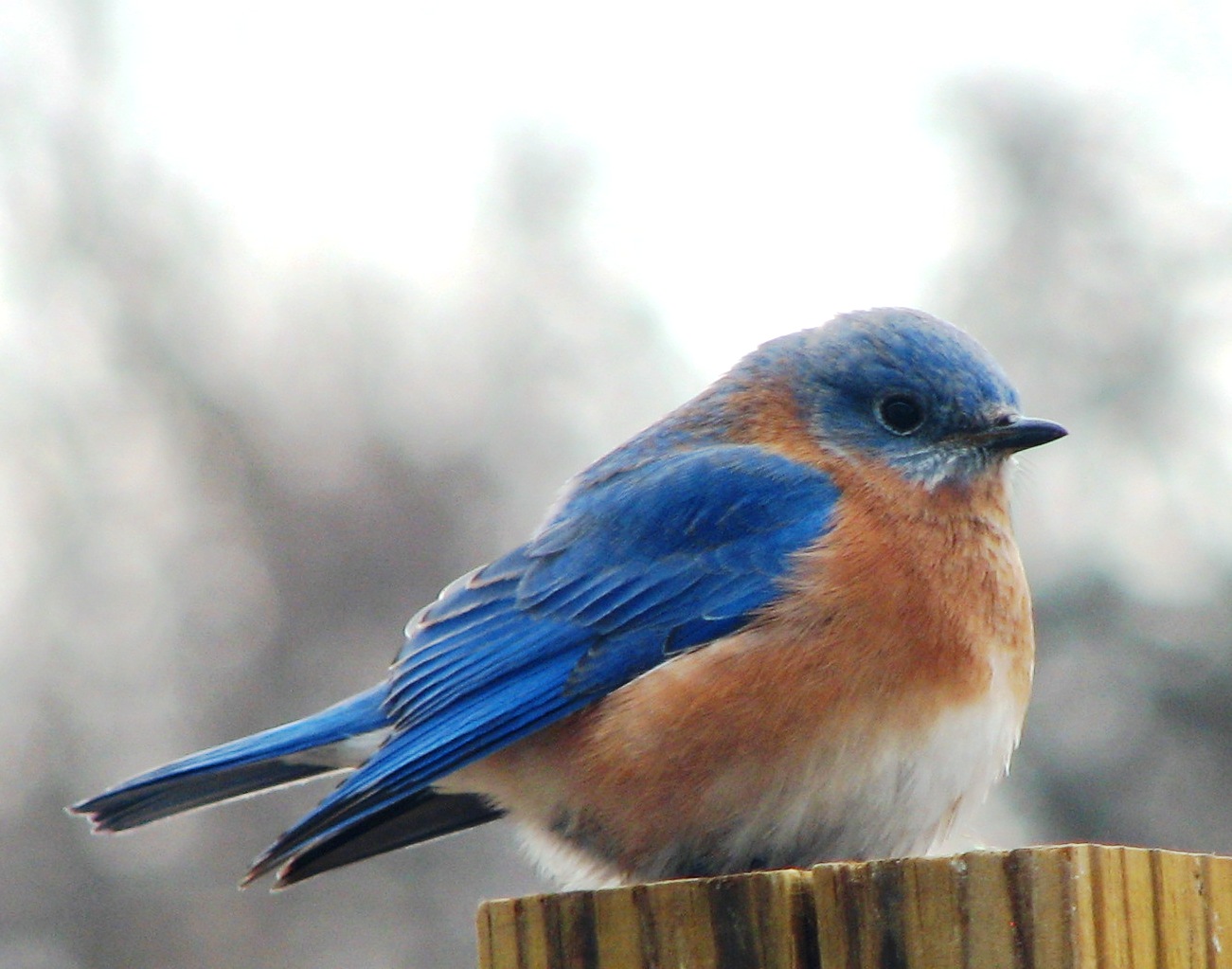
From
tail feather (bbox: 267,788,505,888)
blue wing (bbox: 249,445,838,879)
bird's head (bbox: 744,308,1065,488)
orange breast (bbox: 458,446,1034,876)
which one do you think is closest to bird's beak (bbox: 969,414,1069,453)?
bird's head (bbox: 744,308,1065,488)

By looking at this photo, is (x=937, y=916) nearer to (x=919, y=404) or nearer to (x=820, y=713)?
(x=820, y=713)

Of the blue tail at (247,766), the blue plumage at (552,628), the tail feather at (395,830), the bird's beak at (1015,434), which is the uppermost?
the bird's beak at (1015,434)

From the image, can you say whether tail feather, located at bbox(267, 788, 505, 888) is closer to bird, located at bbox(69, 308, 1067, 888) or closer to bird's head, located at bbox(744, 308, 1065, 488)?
bird, located at bbox(69, 308, 1067, 888)

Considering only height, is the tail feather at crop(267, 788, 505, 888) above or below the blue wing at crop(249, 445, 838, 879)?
below

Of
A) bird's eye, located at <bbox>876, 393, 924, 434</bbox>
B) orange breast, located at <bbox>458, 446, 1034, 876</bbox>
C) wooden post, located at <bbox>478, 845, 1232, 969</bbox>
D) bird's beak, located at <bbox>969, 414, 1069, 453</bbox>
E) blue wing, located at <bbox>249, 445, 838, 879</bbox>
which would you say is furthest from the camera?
bird's eye, located at <bbox>876, 393, 924, 434</bbox>

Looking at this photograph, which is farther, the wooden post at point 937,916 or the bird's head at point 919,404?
the bird's head at point 919,404

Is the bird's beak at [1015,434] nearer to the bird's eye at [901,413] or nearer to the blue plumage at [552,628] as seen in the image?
the bird's eye at [901,413]

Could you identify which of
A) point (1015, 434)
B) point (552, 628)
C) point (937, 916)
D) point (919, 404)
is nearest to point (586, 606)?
point (552, 628)

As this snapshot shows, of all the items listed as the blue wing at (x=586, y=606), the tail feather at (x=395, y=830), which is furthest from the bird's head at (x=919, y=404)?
the tail feather at (x=395, y=830)
